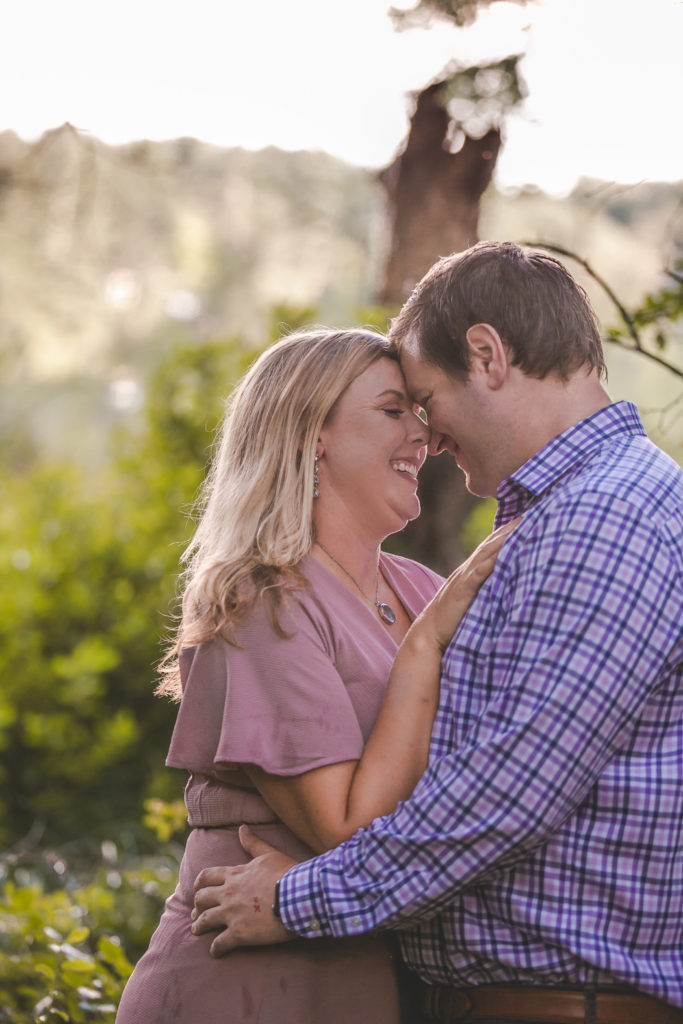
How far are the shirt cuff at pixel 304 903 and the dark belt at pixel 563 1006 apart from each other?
304 mm

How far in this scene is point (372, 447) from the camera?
243cm

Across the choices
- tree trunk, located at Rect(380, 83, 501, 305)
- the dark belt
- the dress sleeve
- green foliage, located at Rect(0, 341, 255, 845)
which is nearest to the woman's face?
the dress sleeve

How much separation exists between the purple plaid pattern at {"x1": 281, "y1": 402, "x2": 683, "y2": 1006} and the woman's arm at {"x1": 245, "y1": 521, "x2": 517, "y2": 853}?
0.38 ft

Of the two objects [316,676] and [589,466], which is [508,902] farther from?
[589,466]

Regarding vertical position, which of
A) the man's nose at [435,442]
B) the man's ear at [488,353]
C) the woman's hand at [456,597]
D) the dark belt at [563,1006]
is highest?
the man's ear at [488,353]

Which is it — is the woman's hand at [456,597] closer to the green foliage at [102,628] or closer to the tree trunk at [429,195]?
the tree trunk at [429,195]

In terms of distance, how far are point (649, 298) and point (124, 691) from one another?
4203 mm

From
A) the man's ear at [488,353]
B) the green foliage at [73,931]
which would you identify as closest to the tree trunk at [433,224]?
the green foliage at [73,931]

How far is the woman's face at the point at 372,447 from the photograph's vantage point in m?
2.44

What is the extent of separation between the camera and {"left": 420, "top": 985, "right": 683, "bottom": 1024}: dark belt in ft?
5.89

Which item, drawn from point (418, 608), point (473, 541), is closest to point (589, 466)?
point (418, 608)

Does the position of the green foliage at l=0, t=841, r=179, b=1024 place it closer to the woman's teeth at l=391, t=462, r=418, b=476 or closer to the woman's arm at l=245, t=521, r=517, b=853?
the woman's arm at l=245, t=521, r=517, b=853

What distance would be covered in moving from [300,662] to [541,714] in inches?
22.2

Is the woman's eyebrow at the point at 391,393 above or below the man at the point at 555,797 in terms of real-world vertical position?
above
